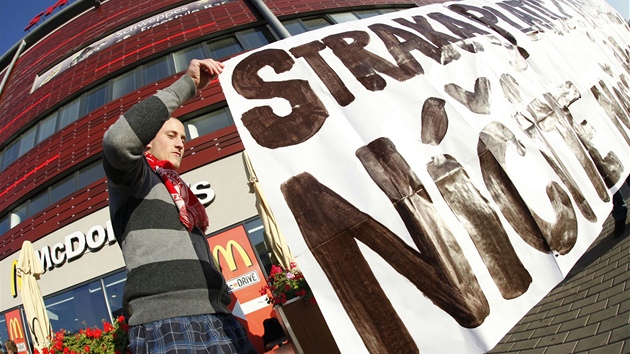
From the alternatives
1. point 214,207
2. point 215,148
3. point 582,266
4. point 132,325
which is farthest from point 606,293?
point 215,148

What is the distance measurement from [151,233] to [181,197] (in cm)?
27

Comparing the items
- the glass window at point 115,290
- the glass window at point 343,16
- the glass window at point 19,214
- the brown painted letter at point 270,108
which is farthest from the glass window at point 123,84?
the brown painted letter at point 270,108

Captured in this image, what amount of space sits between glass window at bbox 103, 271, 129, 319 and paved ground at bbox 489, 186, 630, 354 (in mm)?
8003

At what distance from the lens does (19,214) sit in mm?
11617

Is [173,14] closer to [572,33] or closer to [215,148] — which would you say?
[215,148]

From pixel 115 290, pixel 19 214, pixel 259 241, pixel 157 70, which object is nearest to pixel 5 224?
pixel 19 214

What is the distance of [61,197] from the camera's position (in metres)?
10.8

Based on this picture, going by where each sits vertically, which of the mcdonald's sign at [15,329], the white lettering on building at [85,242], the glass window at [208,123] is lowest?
the mcdonald's sign at [15,329]

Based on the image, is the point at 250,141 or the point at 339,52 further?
the point at 339,52

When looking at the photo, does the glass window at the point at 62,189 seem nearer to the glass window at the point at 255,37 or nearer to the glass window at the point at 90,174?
the glass window at the point at 90,174

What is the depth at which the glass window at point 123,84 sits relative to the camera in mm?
11789

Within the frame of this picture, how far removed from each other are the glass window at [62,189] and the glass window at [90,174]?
0.25 metres

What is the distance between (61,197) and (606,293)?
12180 mm

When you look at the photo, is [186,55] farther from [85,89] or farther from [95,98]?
[85,89]
